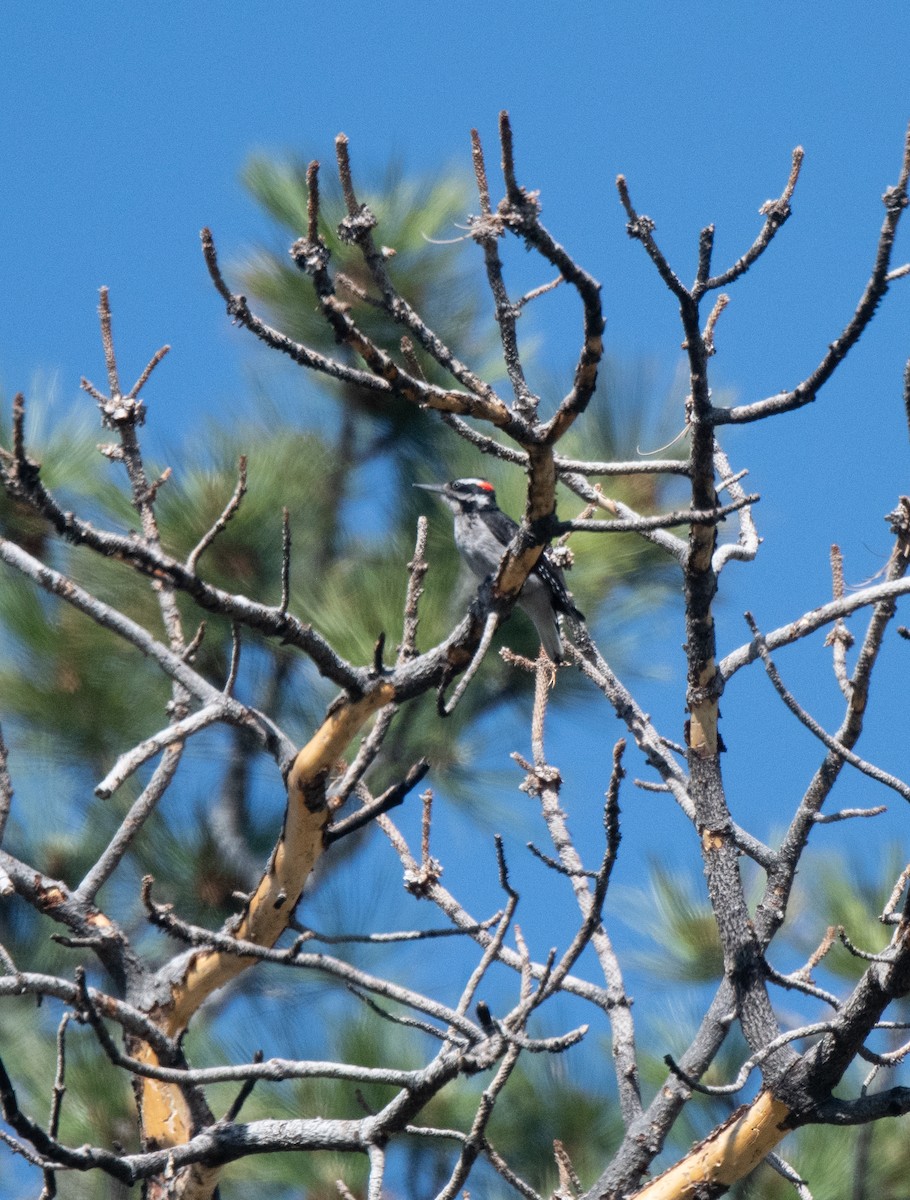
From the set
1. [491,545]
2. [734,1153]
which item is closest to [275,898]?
[734,1153]

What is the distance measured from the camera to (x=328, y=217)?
4824mm

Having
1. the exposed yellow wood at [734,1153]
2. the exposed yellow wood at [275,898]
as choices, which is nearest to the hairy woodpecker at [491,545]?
the exposed yellow wood at [275,898]

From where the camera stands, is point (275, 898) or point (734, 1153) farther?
point (275, 898)

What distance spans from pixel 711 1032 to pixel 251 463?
2946 millimetres

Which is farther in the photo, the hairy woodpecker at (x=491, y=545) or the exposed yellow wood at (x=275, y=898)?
the hairy woodpecker at (x=491, y=545)

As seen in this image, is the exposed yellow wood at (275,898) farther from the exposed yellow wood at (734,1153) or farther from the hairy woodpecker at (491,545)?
the hairy woodpecker at (491,545)

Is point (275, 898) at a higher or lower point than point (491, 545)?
lower

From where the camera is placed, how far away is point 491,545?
453 centimetres

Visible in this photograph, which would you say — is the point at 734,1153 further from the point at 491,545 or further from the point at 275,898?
the point at 491,545

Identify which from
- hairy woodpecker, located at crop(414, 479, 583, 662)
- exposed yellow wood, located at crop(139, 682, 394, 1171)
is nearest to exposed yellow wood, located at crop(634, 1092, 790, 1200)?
exposed yellow wood, located at crop(139, 682, 394, 1171)

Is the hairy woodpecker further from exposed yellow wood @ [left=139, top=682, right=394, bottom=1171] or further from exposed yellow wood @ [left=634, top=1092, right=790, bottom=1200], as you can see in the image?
exposed yellow wood @ [left=634, top=1092, right=790, bottom=1200]

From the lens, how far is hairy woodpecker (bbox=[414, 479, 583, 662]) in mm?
3959

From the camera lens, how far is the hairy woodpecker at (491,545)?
3.96 meters

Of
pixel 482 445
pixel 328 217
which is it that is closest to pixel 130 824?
pixel 482 445
